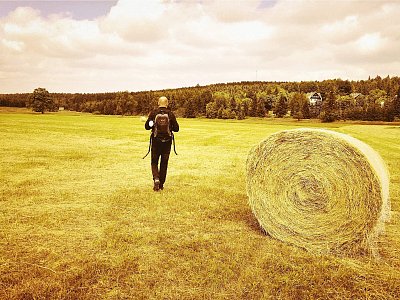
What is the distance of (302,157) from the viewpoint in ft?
20.6

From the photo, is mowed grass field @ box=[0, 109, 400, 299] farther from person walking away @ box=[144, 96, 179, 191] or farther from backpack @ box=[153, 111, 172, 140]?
backpack @ box=[153, 111, 172, 140]

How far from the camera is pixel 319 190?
600cm

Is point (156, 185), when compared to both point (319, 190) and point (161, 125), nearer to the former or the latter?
point (161, 125)

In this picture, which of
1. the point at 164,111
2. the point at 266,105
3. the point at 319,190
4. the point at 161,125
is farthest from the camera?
the point at 266,105

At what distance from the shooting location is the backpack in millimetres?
8914

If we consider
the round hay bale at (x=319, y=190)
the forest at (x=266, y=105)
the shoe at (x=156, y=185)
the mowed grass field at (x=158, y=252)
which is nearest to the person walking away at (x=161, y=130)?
the shoe at (x=156, y=185)

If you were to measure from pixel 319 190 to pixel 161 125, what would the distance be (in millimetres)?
4516

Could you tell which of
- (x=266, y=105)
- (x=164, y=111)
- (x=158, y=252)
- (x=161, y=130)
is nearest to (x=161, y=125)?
(x=161, y=130)

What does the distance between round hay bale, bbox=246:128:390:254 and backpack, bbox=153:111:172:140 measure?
120 inches

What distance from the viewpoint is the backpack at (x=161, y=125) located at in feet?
29.2

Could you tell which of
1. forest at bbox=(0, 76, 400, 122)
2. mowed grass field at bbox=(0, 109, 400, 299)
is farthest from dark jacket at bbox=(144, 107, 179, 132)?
forest at bbox=(0, 76, 400, 122)

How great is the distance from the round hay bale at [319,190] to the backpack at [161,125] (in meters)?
3.04

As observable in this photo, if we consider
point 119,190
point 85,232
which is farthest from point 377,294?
point 119,190

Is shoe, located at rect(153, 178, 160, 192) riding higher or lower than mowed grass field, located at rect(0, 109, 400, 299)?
higher
